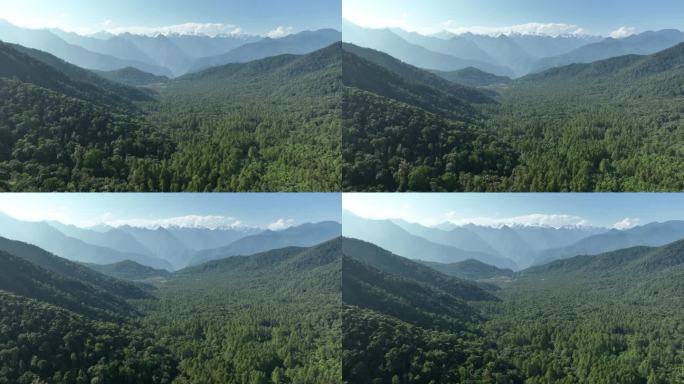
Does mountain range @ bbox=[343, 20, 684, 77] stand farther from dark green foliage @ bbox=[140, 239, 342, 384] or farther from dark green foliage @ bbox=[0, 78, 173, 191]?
dark green foliage @ bbox=[0, 78, 173, 191]

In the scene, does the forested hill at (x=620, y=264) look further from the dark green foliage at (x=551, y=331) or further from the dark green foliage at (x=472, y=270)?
the dark green foliage at (x=472, y=270)

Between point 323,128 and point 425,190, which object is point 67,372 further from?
point 425,190

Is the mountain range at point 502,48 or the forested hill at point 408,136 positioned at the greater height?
the mountain range at point 502,48

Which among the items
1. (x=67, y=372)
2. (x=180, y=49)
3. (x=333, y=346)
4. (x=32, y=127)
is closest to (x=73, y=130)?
(x=32, y=127)

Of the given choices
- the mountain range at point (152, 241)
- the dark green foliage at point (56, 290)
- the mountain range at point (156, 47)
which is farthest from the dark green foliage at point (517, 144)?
the dark green foliage at point (56, 290)

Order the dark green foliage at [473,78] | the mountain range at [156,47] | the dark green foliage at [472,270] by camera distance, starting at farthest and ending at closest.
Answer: the dark green foliage at [472,270]
the dark green foliage at [473,78]
the mountain range at [156,47]

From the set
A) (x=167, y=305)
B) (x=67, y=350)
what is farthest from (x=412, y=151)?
(x=67, y=350)

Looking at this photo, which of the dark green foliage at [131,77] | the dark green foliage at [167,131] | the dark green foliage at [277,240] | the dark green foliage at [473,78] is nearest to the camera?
the dark green foliage at [167,131]

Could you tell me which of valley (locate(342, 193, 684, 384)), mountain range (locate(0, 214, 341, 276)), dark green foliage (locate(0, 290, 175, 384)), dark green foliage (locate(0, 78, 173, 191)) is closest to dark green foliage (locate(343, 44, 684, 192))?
valley (locate(342, 193, 684, 384))
